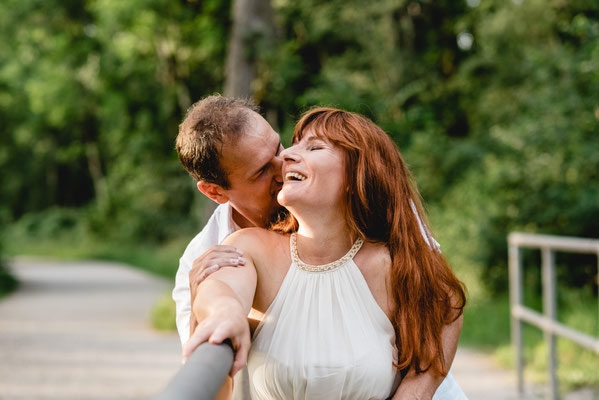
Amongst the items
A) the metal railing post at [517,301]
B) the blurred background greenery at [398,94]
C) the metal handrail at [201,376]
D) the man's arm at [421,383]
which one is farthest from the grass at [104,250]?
the metal handrail at [201,376]

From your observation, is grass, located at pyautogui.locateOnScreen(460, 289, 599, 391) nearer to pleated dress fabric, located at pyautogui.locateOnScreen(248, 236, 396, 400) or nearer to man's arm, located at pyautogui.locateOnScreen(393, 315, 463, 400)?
man's arm, located at pyautogui.locateOnScreen(393, 315, 463, 400)

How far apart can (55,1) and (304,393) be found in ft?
73.7

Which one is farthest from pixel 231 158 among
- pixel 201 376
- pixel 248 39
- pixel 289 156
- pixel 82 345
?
pixel 82 345

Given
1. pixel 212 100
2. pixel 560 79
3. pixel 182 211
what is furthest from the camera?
pixel 182 211

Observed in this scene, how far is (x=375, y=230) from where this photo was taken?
76.9 inches

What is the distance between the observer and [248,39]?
7418mm

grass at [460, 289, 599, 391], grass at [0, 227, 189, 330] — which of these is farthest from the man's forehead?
grass at [0, 227, 189, 330]

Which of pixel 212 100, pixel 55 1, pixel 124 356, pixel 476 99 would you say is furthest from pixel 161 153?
pixel 212 100

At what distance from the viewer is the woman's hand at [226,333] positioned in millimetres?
1240

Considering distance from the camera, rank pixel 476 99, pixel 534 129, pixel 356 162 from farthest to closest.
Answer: pixel 476 99, pixel 534 129, pixel 356 162

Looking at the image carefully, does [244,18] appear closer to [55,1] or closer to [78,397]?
[78,397]

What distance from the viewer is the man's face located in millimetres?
2123

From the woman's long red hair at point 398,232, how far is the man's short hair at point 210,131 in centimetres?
24

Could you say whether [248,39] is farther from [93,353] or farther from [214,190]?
[214,190]
